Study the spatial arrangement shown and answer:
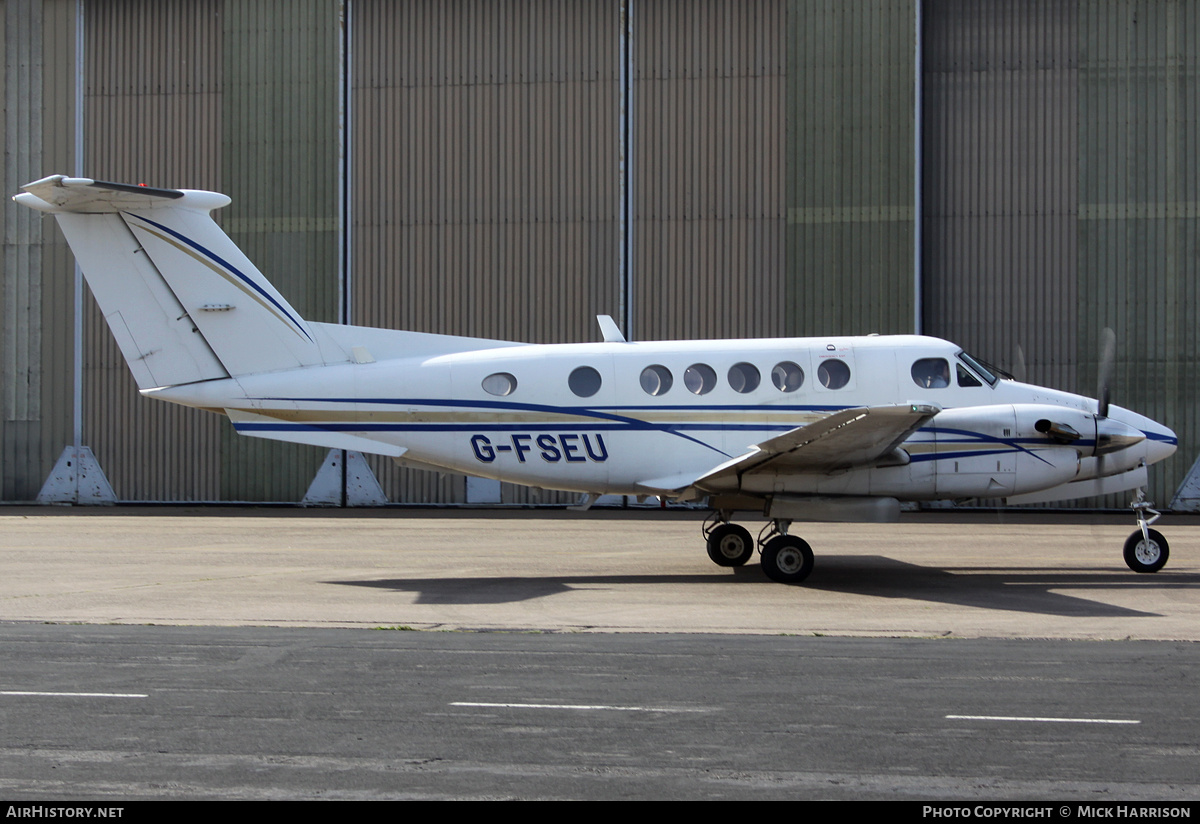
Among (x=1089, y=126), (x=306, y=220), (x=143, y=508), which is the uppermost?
(x=1089, y=126)

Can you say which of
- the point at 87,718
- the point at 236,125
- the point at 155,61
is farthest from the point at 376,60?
the point at 87,718

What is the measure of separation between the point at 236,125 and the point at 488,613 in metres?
22.4

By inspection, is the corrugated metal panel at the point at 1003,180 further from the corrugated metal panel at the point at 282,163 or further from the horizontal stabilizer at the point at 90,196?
the horizontal stabilizer at the point at 90,196

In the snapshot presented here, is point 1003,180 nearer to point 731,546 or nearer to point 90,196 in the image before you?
point 731,546

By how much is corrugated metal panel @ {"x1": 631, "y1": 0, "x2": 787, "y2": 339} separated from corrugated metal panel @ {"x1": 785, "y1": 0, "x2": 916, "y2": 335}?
49cm

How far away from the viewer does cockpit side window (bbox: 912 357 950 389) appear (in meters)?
14.9

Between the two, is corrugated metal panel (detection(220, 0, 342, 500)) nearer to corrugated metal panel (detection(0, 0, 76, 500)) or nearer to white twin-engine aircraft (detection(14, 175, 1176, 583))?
corrugated metal panel (detection(0, 0, 76, 500))

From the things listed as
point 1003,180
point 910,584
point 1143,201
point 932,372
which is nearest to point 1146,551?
point 910,584

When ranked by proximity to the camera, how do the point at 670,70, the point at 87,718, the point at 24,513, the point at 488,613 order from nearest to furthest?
the point at 87,718 < the point at 488,613 < the point at 24,513 < the point at 670,70

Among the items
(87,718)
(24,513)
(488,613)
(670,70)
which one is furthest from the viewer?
(670,70)

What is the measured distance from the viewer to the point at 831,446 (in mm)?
13398

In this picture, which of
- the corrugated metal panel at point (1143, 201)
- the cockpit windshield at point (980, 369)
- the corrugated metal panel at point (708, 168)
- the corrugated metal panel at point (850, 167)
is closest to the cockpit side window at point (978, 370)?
the cockpit windshield at point (980, 369)

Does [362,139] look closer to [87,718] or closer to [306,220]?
[306,220]

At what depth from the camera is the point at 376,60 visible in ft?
97.6
